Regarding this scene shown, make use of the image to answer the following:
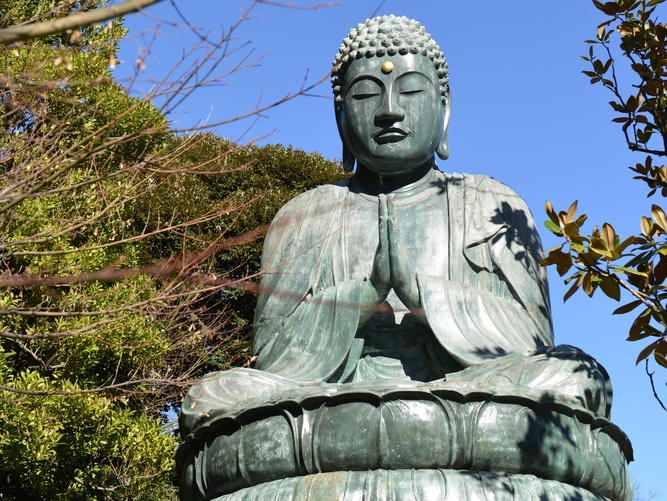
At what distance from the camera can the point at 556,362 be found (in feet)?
17.3

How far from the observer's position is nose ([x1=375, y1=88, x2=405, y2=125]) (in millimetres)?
6480

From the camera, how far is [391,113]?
255 inches

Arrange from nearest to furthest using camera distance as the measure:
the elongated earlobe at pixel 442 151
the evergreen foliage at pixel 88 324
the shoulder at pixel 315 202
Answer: the shoulder at pixel 315 202
the elongated earlobe at pixel 442 151
the evergreen foliage at pixel 88 324

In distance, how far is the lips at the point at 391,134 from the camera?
6.50m

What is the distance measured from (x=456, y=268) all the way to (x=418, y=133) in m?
0.84

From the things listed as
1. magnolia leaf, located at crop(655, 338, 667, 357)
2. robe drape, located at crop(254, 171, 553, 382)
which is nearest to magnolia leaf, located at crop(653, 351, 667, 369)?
magnolia leaf, located at crop(655, 338, 667, 357)

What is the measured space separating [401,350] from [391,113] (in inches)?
54.5

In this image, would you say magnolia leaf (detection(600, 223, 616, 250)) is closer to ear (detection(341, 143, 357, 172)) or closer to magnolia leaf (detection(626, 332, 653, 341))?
magnolia leaf (detection(626, 332, 653, 341))

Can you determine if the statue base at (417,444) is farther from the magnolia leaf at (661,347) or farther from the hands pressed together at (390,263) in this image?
the hands pressed together at (390,263)

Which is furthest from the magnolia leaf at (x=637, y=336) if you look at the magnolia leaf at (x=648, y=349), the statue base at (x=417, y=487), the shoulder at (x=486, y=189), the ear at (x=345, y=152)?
the ear at (x=345, y=152)

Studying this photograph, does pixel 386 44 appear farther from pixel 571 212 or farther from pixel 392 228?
pixel 571 212

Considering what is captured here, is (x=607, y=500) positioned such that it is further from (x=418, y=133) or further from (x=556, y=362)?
(x=418, y=133)

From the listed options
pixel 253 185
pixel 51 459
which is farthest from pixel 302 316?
pixel 253 185

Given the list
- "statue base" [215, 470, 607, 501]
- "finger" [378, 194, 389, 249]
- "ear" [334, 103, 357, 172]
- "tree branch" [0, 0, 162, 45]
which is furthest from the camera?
"ear" [334, 103, 357, 172]
